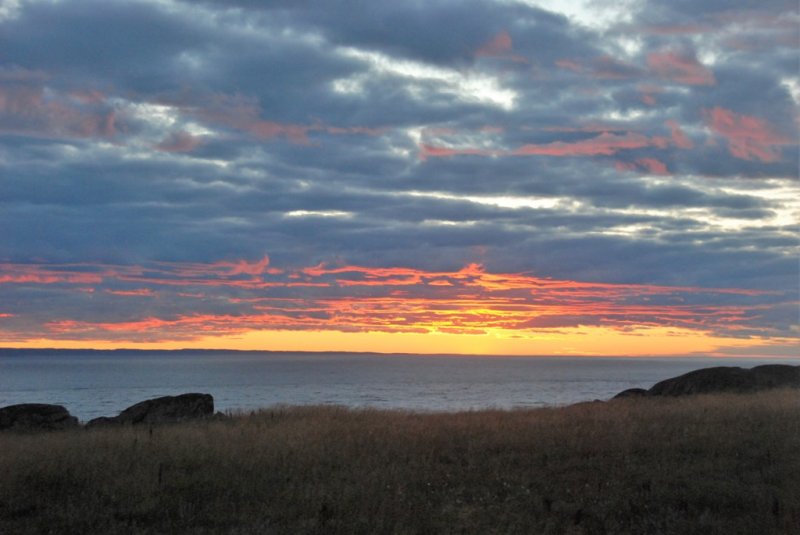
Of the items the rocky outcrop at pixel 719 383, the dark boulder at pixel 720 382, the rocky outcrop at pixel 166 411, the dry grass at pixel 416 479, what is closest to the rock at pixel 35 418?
the rocky outcrop at pixel 166 411

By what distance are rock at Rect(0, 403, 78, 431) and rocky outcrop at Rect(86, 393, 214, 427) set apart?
969 mm

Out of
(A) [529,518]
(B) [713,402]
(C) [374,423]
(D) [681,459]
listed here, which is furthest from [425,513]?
(B) [713,402]

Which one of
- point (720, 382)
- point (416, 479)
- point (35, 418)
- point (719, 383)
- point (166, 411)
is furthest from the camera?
point (720, 382)

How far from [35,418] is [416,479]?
59.8 feet

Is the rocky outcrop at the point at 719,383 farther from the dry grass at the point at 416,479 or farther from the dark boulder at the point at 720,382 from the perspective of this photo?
the dry grass at the point at 416,479

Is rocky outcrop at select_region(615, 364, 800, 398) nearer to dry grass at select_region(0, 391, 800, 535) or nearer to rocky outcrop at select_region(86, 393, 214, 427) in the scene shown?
dry grass at select_region(0, 391, 800, 535)

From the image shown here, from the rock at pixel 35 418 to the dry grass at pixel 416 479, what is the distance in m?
5.75

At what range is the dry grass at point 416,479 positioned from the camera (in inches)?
432

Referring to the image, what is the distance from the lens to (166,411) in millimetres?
26953

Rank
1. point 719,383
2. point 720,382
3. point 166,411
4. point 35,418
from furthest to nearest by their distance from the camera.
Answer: point 720,382
point 719,383
point 166,411
point 35,418

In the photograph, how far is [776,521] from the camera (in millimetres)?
10727

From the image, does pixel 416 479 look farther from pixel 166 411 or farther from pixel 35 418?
pixel 35 418

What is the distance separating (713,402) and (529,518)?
16.9 m

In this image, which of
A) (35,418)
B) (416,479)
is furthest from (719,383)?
(35,418)
